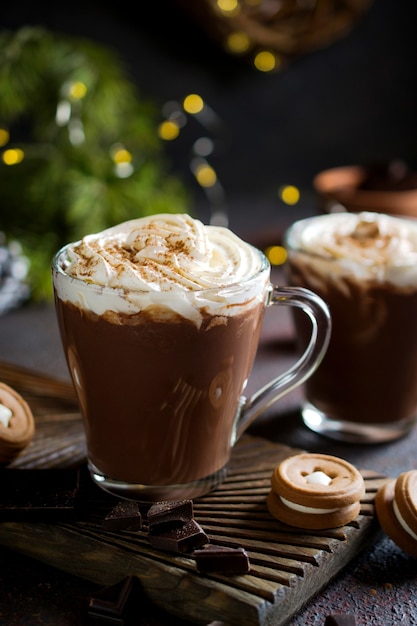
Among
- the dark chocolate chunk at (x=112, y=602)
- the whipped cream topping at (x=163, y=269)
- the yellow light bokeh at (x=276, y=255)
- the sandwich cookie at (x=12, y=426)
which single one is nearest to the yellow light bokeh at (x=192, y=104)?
the yellow light bokeh at (x=276, y=255)

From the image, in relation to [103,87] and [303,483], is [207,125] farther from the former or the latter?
[303,483]

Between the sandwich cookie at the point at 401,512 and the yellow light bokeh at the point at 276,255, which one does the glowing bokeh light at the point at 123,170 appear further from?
the sandwich cookie at the point at 401,512

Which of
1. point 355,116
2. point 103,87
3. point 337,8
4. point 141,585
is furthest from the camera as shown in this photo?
point 355,116

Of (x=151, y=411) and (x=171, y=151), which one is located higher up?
(x=151, y=411)

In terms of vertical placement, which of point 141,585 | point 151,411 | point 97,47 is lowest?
point 141,585

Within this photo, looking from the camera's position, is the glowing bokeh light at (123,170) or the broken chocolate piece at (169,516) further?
the glowing bokeh light at (123,170)

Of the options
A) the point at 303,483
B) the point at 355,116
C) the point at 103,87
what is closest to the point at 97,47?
the point at 103,87
